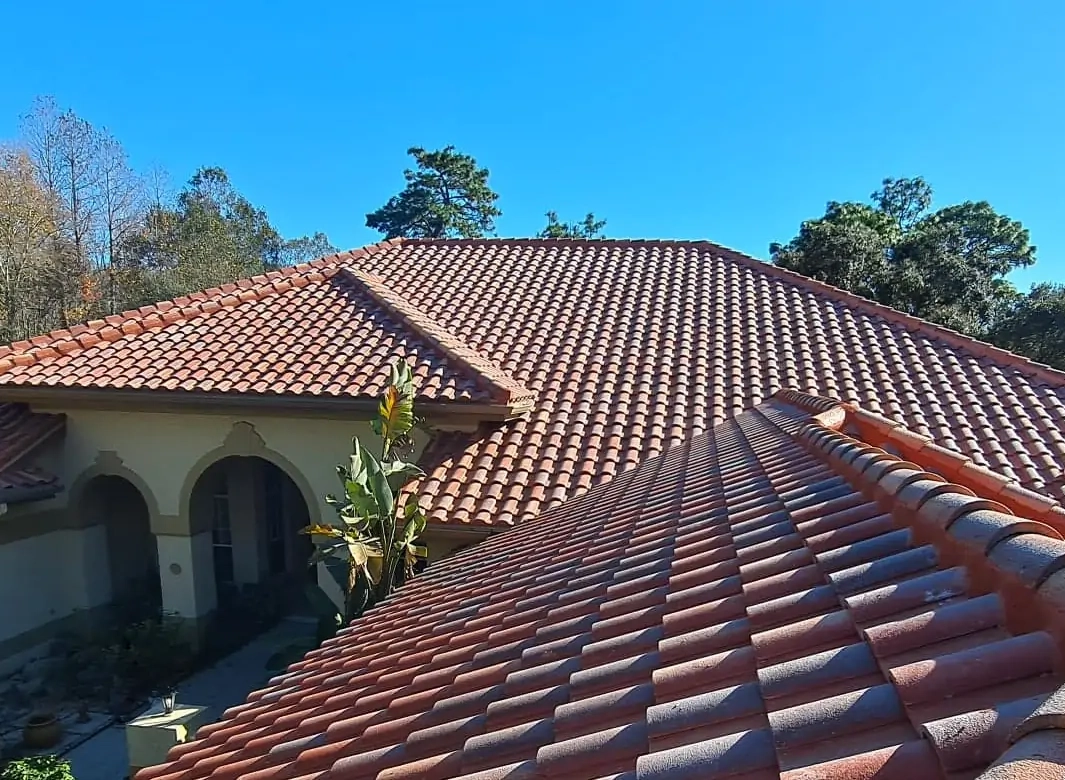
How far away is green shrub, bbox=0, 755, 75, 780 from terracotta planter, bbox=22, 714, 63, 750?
3.51 feet

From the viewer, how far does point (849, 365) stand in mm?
10570

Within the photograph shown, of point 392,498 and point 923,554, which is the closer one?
point 923,554

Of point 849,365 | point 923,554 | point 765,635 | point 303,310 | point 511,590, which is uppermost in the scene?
point 303,310

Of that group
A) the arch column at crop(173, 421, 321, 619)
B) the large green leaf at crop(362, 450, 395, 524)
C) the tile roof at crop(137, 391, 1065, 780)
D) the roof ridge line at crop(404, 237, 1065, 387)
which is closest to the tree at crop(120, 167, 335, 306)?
the roof ridge line at crop(404, 237, 1065, 387)

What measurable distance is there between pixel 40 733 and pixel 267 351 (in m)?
5.60

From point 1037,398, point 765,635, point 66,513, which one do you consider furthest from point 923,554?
point 66,513

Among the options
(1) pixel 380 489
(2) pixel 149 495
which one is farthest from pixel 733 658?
(2) pixel 149 495

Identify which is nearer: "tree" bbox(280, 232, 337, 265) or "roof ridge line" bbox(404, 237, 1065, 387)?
"roof ridge line" bbox(404, 237, 1065, 387)

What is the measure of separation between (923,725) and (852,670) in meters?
0.37

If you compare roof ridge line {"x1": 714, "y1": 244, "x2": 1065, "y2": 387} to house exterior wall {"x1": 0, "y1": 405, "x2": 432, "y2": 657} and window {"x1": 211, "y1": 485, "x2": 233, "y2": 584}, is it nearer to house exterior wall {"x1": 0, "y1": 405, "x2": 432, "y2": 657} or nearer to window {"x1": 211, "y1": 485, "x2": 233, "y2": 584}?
house exterior wall {"x1": 0, "y1": 405, "x2": 432, "y2": 657}

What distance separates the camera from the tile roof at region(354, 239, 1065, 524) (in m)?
8.38

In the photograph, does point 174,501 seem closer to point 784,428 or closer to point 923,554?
point 784,428

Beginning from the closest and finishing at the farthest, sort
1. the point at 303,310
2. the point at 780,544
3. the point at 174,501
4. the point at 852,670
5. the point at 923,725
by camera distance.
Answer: the point at 923,725, the point at 852,670, the point at 780,544, the point at 174,501, the point at 303,310

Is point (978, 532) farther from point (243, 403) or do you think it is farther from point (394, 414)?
point (243, 403)
